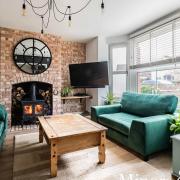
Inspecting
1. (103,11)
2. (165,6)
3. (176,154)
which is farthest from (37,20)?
(176,154)

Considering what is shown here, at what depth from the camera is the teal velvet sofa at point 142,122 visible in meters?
2.13

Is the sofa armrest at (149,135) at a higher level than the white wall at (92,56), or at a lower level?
lower

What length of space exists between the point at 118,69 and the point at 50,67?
77.6 inches

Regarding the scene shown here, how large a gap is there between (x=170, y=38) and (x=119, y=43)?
4.92 ft

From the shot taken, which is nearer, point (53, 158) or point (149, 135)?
point (53, 158)

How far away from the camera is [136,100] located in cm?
322

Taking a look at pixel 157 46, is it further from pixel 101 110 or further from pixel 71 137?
pixel 71 137

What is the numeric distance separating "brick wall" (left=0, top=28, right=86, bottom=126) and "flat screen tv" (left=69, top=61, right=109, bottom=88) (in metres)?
0.45

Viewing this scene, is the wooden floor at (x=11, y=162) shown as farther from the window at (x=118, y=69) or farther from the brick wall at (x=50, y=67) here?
the window at (x=118, y=69)

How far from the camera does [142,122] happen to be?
6.96 feet

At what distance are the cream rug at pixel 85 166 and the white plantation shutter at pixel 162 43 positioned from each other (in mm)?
2282

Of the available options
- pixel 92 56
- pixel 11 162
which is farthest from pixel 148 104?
pixel 92 56

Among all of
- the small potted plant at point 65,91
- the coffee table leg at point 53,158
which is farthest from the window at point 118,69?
the coffee table leg at point 53,158

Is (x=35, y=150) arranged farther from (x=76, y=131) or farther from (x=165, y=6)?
(x=165, y=6)
